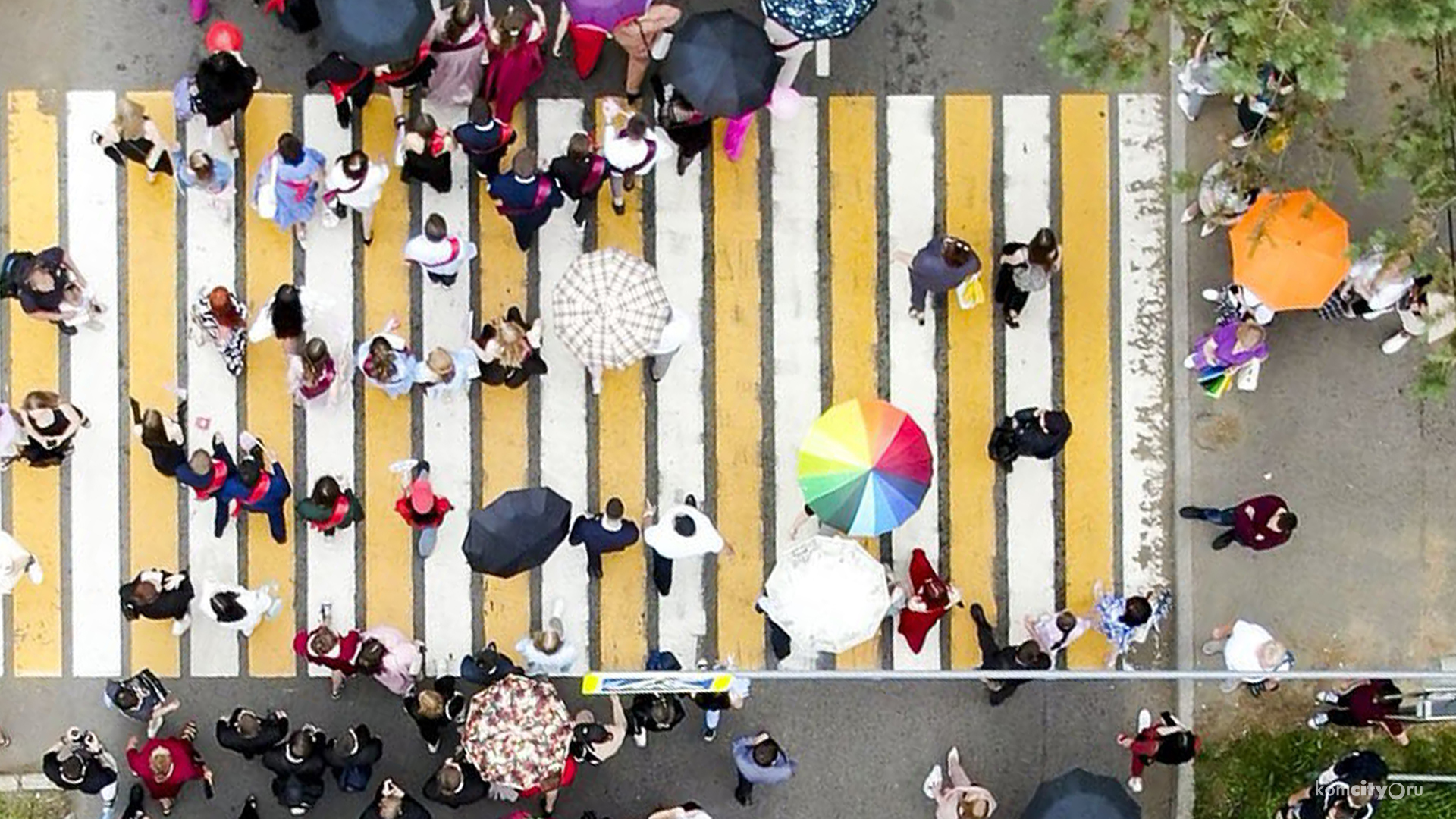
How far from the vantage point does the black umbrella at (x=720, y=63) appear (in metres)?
12.0

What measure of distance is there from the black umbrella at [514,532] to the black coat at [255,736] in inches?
84.2

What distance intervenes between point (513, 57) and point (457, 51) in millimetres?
448

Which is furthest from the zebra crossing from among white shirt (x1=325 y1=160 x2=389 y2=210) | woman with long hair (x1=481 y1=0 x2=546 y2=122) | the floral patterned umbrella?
the floral patterned umbrella

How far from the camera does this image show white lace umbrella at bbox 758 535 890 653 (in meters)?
12.0

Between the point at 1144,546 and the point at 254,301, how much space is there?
8.06m

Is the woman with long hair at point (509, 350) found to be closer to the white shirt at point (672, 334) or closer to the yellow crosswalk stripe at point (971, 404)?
the white shirt at point (672, 334)

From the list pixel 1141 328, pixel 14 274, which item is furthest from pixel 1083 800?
pixel 14 274

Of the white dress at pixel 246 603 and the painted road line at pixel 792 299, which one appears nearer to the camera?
the white dress at pixel 246 603

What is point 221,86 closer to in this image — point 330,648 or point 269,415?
point 269,415

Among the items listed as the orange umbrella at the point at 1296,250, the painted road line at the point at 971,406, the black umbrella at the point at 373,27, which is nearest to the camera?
the black umbrella at the point at 373,27

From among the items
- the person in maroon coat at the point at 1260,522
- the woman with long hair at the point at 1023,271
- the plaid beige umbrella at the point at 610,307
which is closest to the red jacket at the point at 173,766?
the plaid beige umbrella at the point at 610,307

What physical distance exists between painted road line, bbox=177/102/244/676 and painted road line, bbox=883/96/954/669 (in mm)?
5717

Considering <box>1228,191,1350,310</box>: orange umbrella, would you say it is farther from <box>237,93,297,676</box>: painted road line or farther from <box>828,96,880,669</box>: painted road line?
<box>237,93,297,676</box>: painted road line

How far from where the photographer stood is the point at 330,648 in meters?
12.4
